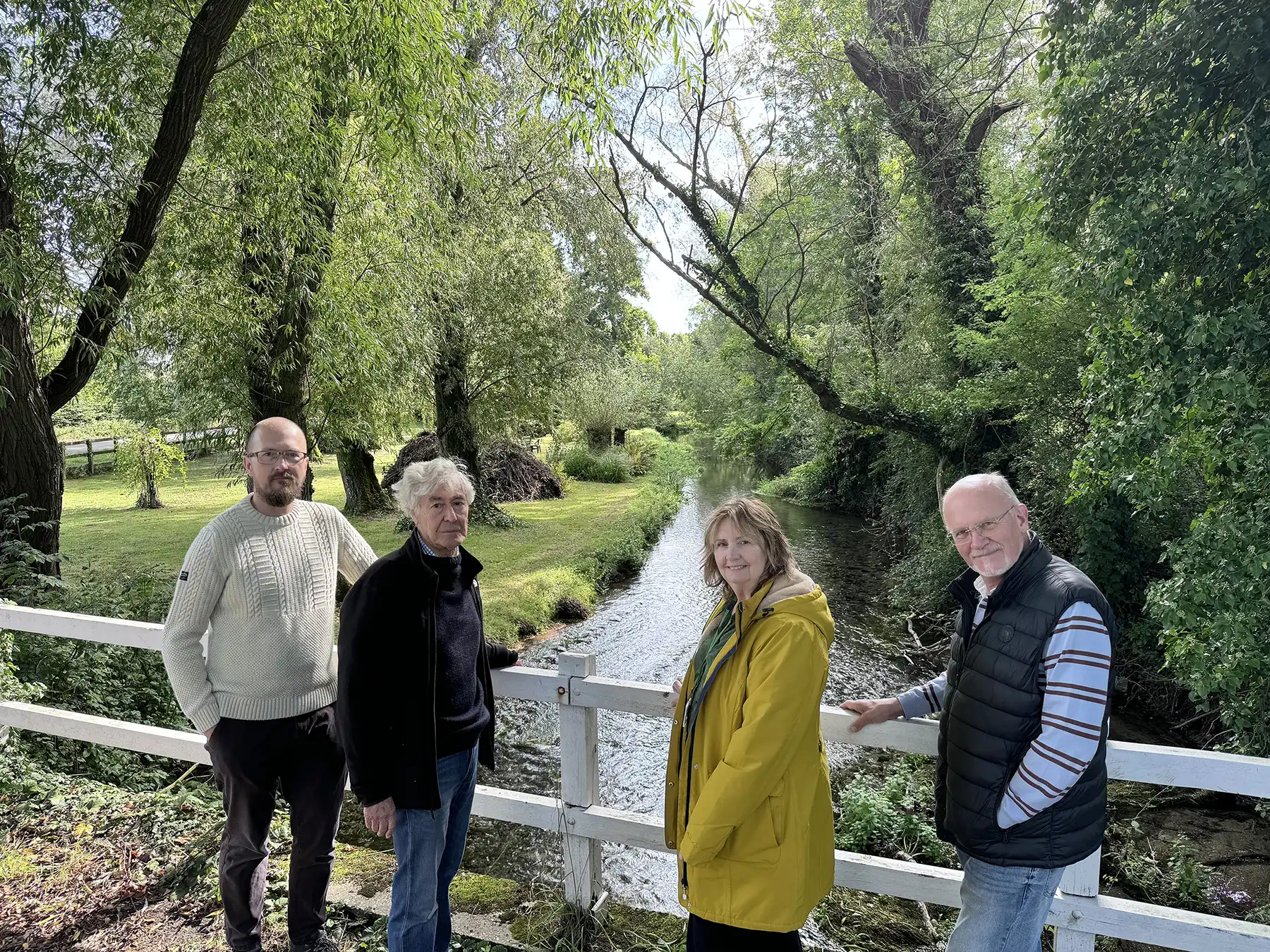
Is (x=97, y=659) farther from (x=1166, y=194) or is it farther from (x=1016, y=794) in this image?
(x=1166, y=194)

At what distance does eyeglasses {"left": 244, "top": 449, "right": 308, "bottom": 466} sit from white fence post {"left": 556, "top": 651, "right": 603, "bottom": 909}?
126 centimetres

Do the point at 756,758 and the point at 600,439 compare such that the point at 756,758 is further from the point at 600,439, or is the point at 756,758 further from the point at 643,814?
the point at 600,439

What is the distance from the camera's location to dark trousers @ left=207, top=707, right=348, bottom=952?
2.67 metres

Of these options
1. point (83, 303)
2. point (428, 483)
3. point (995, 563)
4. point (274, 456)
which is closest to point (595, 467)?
Result: point (83, 303)

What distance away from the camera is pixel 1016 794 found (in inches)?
74.5

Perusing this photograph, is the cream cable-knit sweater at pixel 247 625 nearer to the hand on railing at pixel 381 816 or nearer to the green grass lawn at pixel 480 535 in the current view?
the hand on railing at pixel 381 816

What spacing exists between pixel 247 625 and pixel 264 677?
0.19m

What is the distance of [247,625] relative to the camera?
8.80 feet

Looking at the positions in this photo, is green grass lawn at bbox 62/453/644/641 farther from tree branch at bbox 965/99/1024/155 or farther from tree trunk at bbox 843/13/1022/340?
tree branch at bbox 965/99/1024/155

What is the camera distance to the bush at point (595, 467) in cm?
2781

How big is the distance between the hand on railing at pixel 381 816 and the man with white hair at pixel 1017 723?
165cm

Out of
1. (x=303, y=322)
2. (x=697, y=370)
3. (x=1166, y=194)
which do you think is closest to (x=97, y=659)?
(x=303, y=322)

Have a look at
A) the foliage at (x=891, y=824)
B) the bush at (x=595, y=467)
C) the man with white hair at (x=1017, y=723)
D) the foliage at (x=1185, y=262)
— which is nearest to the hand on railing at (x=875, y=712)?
the man with white hair at (x=1017, y=723)

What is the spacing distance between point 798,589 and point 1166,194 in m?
3.83
